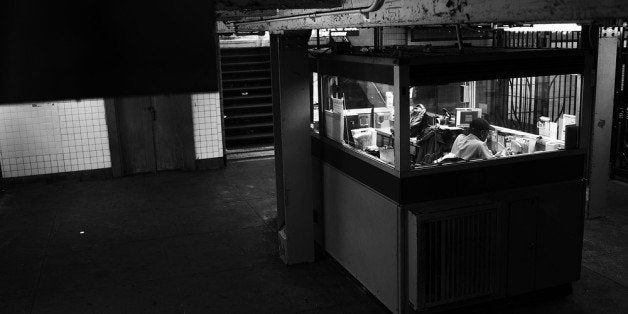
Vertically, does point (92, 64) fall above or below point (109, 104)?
above

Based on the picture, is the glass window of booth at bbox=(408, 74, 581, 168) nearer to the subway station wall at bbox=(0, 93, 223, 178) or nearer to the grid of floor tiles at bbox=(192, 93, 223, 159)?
the grid of floor tiles at bbox=(192, 93, 223, 159)

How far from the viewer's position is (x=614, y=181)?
31.3ft

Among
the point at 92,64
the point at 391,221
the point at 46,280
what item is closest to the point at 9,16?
the point at 92,64

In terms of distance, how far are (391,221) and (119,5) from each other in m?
3.96

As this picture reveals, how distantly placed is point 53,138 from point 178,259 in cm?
468

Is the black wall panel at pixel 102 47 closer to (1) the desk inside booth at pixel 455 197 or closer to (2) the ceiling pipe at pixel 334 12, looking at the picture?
(2) the ceiling pipe at pixel 334 12

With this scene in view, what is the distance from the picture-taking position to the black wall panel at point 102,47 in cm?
132

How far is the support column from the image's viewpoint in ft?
25.6

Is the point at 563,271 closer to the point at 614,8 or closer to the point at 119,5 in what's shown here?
the point at 614,8

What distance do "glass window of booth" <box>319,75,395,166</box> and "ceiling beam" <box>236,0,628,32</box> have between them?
231cm

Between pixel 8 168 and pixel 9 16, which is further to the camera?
pixel 8 168

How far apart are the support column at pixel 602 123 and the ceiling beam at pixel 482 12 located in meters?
5.40

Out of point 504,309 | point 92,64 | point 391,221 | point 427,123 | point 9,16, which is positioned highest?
point 9,16

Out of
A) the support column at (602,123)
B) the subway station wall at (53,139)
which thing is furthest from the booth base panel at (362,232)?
the subway station wall at (53,139)
